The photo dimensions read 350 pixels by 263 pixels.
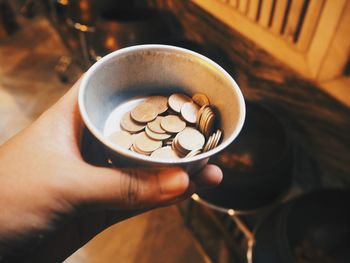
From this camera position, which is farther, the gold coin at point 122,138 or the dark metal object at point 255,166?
the dark metal object at point 255,166

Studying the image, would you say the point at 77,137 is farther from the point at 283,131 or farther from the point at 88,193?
the point at 283,131

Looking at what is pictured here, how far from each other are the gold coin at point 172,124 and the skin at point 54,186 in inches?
5.1

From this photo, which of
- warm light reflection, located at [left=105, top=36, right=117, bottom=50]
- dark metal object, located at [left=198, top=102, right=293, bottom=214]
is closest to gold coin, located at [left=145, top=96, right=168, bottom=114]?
dark metal object, located at [left=198, top=102, right=293, bottom=214]

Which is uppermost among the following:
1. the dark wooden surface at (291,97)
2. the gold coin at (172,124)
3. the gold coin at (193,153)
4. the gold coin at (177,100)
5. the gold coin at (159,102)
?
the gold coin at (193,153)

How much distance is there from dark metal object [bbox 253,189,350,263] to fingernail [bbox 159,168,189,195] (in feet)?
1.70

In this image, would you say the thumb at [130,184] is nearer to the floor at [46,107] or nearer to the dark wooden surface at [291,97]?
the dark wooden surface at [291,97]

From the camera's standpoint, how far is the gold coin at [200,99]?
67 centimetres

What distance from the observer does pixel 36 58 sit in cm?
228

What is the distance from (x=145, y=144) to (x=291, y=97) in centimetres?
70

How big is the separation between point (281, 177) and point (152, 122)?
1.93ft

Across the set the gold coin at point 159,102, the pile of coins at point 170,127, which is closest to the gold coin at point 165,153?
the pile of coins at point 170,127

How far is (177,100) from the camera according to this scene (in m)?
0.69

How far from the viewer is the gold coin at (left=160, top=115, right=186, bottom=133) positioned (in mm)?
648

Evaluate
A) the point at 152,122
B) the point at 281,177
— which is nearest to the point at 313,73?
the point at 281,177
